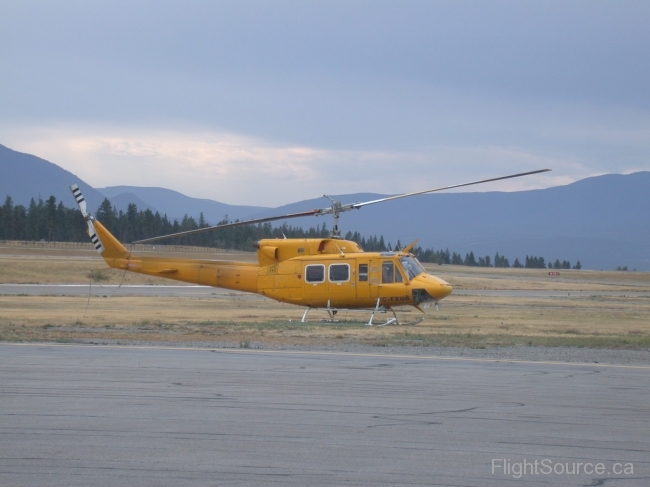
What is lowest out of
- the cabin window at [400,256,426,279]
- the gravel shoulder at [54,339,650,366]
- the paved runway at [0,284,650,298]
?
the paved runway at [0,284,650,298]

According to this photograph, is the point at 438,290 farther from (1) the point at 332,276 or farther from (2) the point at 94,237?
(2) the point at 94,237

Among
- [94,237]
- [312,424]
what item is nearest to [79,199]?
[94,237]

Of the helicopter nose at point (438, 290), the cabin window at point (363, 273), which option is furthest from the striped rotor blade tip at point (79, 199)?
the helicopter nose at point (438, 290)

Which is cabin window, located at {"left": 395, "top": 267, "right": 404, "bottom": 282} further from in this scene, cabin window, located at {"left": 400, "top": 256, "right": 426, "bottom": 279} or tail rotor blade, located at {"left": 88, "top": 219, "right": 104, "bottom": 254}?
tail rotor blade, located at {"left": 88, "top": 219, "right": 104, "bottom": 254}

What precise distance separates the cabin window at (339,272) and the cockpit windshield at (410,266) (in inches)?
66.2

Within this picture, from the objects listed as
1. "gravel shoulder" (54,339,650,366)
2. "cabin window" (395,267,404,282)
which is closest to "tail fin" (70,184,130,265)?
"cabin window" (395,267,404,282)

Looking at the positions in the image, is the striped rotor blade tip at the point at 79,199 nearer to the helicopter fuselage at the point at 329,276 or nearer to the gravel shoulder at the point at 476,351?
the helicopter fuselage at the point at 329,276

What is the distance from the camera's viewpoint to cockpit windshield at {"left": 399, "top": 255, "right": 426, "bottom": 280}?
78.7ft

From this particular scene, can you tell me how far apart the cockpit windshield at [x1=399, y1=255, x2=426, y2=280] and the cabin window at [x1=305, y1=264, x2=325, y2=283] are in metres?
2.44

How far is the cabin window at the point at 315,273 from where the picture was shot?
956 inches

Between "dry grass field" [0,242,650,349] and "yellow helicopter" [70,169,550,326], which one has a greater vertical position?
"yellow helicopter" [70,169,550,326]

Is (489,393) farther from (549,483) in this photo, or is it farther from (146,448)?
(146,448)

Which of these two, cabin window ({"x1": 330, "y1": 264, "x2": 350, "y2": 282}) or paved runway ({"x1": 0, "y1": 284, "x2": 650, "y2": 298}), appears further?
paved runway ({"x1": 0, "y1": 284, "x2": 650, "y2": 298})

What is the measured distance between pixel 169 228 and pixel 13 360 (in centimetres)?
10461
